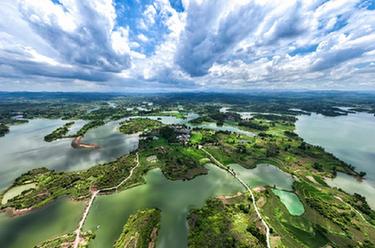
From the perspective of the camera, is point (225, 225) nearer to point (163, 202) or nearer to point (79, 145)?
point (163, 202)

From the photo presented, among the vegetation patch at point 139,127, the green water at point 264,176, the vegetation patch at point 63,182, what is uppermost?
the vegetation patch at point 63,182

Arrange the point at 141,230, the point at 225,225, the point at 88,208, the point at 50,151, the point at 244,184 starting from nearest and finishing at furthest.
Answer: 1. the point at 141,230
2. the point at 225,225
3. the point at 88,208
4. the point at 244,184
5. the point at 50,151

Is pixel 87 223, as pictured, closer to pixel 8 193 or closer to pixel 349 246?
pixel 8 193

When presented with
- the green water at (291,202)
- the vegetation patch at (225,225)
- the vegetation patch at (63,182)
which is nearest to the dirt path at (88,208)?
the vegetation patch at (63,182)

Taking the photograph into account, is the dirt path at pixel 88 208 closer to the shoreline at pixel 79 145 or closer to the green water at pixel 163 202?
the green water at pixel 163 202

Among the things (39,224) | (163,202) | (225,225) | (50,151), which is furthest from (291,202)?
(50,151)

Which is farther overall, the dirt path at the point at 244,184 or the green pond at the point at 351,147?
the green pond at the point at 351,147

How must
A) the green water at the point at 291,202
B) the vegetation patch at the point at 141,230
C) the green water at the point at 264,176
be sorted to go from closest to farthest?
the vegetation patch at the point at 141,230
the green water at the point at 291,202
the green water at the point at 264,176

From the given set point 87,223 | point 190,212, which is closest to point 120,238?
point 87,223
